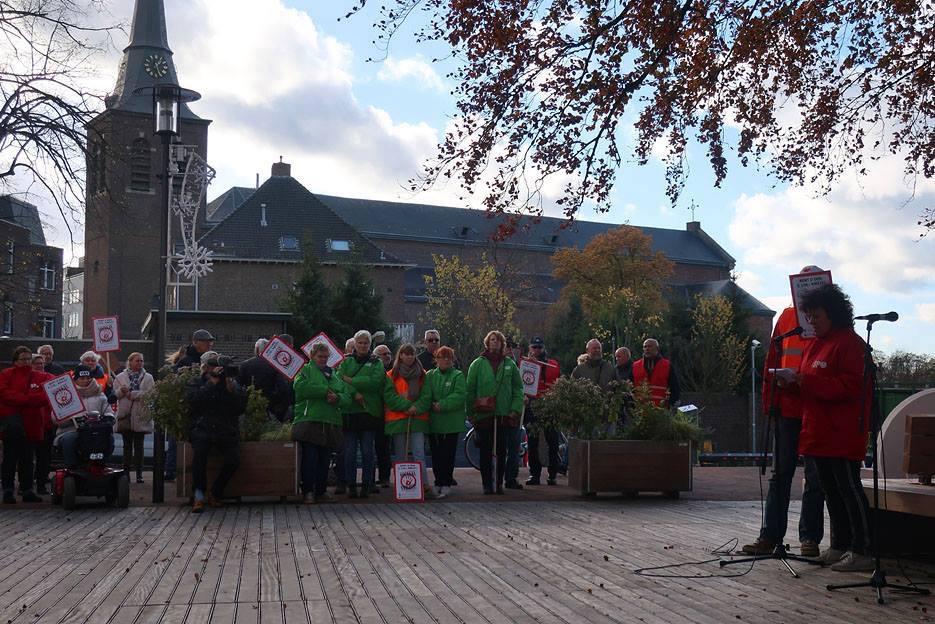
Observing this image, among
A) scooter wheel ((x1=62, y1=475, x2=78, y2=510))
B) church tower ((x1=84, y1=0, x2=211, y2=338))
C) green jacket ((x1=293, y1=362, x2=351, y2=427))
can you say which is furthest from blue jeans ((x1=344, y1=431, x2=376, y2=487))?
church tower ((x1=84, y1=0, x2=211, y2=338))

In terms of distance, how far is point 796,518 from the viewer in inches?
488

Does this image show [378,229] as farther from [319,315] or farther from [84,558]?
[84,558]

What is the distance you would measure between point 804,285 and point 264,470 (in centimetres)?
750

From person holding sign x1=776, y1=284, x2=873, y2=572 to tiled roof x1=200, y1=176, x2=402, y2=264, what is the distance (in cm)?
5576

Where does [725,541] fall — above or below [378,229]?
→ below

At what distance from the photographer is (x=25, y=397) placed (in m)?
14.0

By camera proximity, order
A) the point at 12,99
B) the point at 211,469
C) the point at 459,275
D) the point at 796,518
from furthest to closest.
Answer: the point at 459,275 → the point at 12,99 → the point at 211,469 → the point at 796,518

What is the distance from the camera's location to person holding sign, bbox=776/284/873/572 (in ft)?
27.0

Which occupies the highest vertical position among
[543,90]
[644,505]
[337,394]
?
[543,90]

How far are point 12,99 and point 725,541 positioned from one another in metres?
A: 15.3

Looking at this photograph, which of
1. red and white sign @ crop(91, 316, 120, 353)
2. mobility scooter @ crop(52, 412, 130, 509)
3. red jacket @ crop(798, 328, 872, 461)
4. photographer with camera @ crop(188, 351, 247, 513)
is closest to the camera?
red jacket @ crop(798, 328, 872, 461)

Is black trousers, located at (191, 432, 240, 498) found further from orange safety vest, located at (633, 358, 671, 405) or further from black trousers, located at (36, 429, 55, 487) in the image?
orange safety vest, located at (633, 358, 671, 405)

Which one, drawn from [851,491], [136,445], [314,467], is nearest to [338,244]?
[136,445]

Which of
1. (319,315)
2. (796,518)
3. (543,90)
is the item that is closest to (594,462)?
(796,518)
